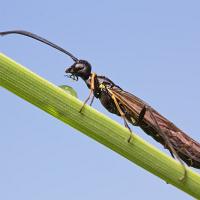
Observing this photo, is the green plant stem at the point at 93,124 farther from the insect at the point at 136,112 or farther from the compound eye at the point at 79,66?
the compound eye at the point at 79,66

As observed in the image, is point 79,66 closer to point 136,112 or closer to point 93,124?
point 136,112

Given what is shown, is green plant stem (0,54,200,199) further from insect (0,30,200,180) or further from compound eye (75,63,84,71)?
compound eye (75,63,84,71)

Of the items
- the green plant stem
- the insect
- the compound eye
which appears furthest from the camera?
the compound eye

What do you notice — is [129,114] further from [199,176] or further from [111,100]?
[199,176]

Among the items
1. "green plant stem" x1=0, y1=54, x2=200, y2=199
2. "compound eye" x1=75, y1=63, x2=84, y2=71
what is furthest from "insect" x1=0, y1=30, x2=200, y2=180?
"green plant stem" x1=0, y1=54, x2=200, y2=199

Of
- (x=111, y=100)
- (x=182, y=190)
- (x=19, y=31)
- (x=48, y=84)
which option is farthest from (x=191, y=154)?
(x=48, y=84)

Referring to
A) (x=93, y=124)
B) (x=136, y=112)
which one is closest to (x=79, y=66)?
(x=136, y=112)

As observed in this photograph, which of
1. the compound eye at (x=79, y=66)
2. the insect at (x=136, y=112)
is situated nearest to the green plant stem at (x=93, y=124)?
the insect at (x=136, y=112)
